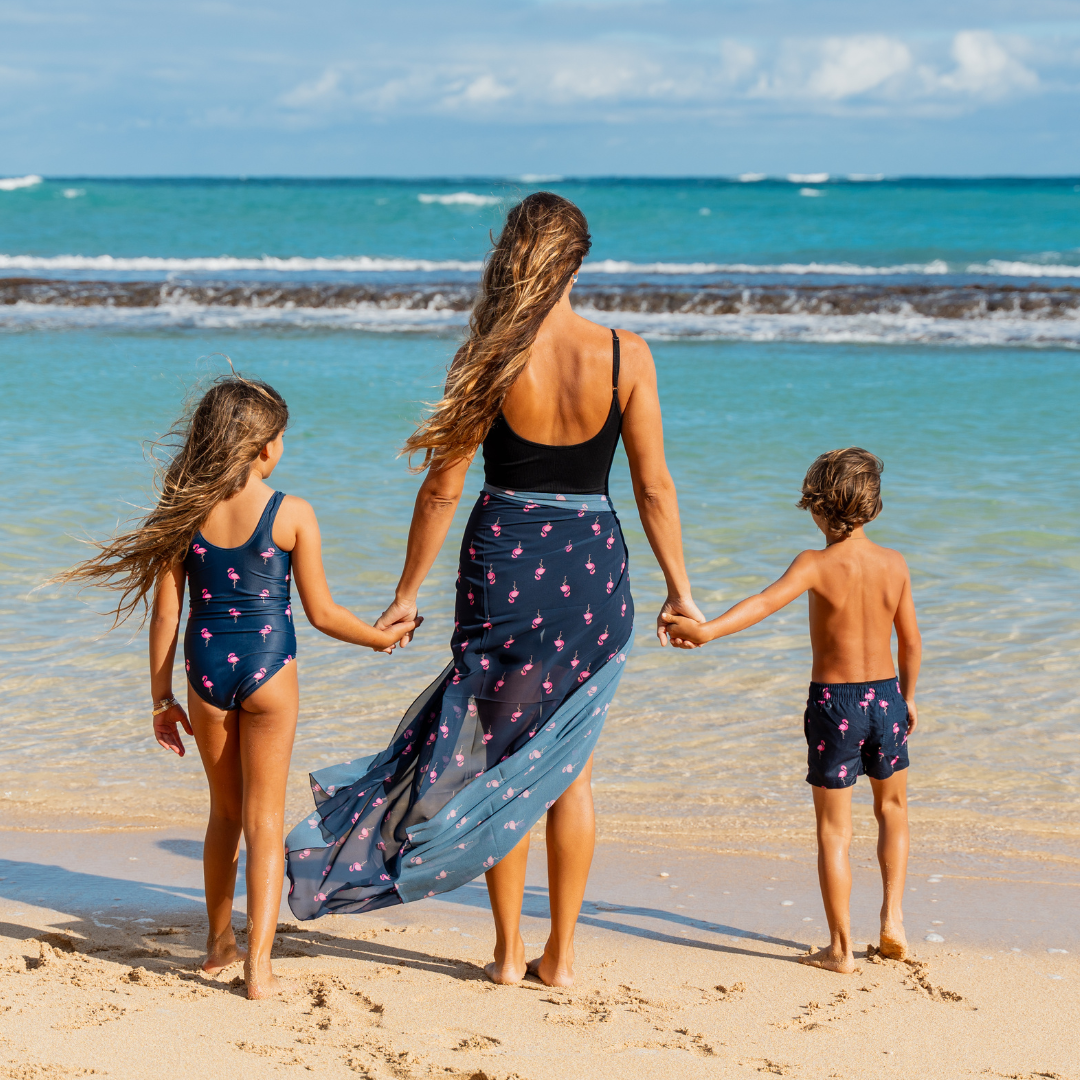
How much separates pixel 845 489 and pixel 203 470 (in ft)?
4.95

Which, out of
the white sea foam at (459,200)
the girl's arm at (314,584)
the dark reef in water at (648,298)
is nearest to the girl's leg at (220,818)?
the girl's arm at (314,584)

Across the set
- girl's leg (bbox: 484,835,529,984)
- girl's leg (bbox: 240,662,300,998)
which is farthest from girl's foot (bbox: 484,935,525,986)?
girl's leg (bbox: 240,662,300,998)

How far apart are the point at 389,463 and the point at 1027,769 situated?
223 inches

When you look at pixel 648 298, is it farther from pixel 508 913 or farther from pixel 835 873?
Result: pixel 508 913

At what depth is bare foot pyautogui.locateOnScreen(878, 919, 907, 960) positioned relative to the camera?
2969 millimetres

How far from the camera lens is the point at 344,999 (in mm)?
2707

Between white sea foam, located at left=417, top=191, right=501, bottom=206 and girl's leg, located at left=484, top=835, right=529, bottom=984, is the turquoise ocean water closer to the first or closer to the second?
girl's leg, located at left=484, top=835, right=529, bottom=984

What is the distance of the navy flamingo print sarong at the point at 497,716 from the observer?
2809 millimetres

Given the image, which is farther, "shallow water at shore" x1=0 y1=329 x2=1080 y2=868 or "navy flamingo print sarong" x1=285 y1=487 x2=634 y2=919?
"shallow water at shore" x1=0 y1=329 x2=1080 y2=868

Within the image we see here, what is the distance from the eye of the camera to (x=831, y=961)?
9.68 feet

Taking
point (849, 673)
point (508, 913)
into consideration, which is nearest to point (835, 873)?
point (849, 673)

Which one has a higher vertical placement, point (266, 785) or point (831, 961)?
point (266, 785)

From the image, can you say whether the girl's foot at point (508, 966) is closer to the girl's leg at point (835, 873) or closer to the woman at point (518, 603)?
the woman at point (518, 603)

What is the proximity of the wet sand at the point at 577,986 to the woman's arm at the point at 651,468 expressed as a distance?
34.8 inches
